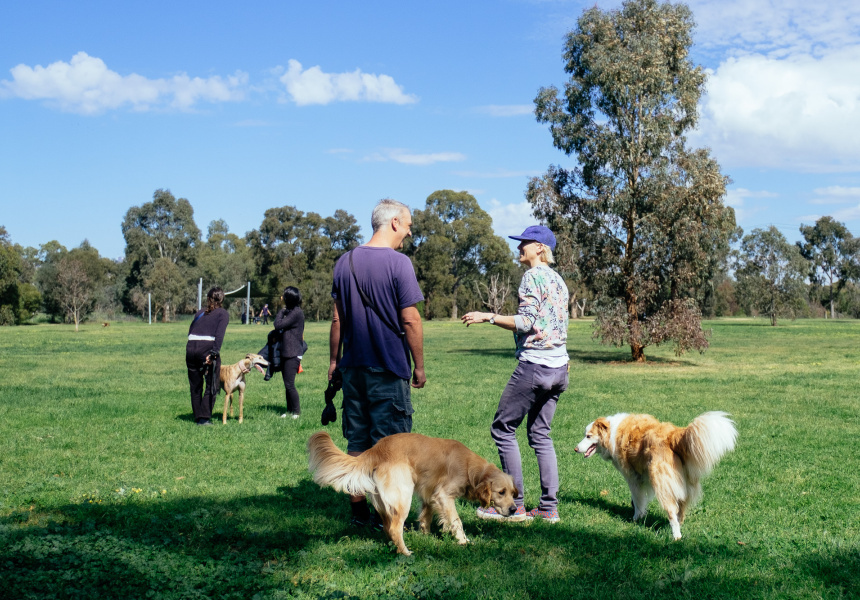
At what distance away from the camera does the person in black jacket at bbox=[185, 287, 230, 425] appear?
33.3 feet

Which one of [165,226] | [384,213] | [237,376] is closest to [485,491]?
[384,213]

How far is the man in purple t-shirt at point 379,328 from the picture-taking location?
485 cm

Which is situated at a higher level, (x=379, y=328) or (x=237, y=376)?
(x=379, y=328)

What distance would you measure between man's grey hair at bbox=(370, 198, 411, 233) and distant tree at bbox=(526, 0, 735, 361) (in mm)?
19423

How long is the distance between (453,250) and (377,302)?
250ft

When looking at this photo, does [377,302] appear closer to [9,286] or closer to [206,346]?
[206,346]

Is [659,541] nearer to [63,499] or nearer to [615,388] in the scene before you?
[63,499]

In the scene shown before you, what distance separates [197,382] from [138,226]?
8811 cm

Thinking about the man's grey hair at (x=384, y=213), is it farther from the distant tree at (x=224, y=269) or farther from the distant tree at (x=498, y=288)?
the distant tree at (x=224, y=269)

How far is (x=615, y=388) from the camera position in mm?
16031

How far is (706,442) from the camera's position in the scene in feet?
16.5

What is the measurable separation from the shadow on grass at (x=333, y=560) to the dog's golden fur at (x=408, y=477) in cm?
27

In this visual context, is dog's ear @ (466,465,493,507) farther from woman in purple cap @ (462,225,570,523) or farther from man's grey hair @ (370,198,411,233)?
man's grey hair @ (370,198,411,233)

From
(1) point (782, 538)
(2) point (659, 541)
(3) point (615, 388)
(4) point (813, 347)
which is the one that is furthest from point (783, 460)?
(4) point (813, 347)
